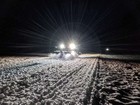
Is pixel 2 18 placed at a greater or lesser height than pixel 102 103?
greater

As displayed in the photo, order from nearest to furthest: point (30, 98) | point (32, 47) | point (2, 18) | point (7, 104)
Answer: point (7, 104)
point (30, 98)
point (32, 47)
point (2, 18)

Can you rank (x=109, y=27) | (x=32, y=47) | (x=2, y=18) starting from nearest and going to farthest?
(x=32, y=47), (x=2, y=18), (x=109, y=27)

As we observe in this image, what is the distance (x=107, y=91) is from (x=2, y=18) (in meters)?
47.5

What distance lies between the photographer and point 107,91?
5320mm

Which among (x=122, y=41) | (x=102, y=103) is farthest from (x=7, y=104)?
(x=122, y=41)

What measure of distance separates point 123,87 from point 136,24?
1630 inches

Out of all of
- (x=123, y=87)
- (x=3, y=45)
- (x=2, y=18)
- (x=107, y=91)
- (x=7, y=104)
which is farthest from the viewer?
(x=2, y=18)

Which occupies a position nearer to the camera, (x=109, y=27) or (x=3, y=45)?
(x=3, y=45)

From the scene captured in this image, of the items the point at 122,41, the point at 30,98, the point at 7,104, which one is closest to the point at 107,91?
the point at 30,98

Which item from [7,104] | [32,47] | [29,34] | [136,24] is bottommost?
[7,104]

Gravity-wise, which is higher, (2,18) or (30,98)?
(2,18)

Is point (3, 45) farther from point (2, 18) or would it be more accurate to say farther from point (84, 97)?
point (84, 97)

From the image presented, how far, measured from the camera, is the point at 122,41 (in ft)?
135

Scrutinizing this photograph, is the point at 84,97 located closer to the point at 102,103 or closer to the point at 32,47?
the point at 102,103
